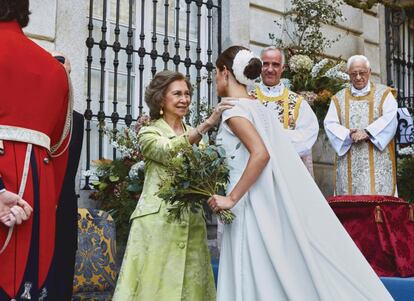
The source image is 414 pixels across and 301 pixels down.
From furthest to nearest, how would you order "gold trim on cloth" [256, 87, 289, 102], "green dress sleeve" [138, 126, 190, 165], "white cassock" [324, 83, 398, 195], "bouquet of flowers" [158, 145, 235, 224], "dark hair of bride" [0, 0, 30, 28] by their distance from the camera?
"white cassock" [324, 83, 398, 195] < "gold trim on cloth" [256, 87, 289, 102] < "green dress sleeve" [138, 126, 190, 165] < "bouquet of flowers" [158, 145, 235, 224] < "dark hair of bride" [0, 0, 30, 28]

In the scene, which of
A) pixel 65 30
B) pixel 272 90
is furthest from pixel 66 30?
pixel 272 90

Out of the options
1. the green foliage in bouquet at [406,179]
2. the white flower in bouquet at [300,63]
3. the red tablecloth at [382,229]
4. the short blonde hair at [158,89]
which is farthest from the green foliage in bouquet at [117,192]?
the green foliage in bouquet at [406,179]

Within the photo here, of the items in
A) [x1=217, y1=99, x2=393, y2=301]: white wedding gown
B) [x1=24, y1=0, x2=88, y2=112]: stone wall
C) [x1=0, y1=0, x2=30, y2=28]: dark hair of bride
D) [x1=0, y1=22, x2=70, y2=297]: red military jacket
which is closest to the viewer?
[x1=0, y1=22, x2=70, y2=297]: red military jacket

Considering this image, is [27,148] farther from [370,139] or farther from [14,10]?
[370,139]

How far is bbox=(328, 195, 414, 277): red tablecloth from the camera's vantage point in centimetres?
579

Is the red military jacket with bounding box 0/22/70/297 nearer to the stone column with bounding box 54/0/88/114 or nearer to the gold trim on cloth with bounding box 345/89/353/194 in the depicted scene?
the stone column with bounding box 54/0/88/114

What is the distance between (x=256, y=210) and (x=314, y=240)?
0.38 metres

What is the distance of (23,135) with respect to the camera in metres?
2.68

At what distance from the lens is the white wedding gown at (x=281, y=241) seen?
3.45 m

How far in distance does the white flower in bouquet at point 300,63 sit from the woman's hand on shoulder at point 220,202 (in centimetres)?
438

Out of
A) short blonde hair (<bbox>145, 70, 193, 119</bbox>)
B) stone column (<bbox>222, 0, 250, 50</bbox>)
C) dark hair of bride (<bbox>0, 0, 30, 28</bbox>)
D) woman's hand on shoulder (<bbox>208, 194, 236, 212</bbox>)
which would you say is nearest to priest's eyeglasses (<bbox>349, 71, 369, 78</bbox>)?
stone column (<bbox>222, 0, 250, 50</bbox>)

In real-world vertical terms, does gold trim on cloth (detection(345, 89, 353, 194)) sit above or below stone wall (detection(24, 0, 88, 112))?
below

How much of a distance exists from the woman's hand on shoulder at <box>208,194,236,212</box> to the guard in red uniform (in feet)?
3.27

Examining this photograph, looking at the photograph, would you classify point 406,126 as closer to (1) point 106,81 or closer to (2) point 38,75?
(1) point 106,81
